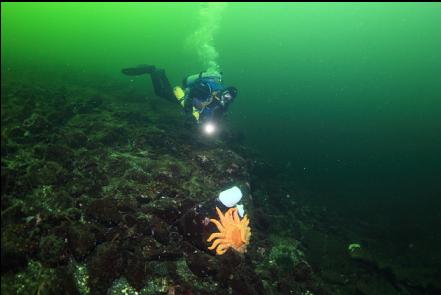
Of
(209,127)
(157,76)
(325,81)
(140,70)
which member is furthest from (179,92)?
(325,81)

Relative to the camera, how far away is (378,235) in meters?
11.2

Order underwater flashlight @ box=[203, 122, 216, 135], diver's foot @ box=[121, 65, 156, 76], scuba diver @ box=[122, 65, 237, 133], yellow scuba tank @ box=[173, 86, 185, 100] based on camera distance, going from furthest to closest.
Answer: diver's foot @ box=[121, 65, 156, 76] → yellow scuba tank @ box=[173, 86, 185, 100] → scuba diver @ box=[122, 65, 237, 133] → underwater flashlight @ box=[203, 122, 216, 135]

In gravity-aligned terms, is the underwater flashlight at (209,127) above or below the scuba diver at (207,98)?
below

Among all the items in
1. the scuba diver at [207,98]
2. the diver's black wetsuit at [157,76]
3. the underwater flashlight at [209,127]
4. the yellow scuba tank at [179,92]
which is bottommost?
the underwater flashlight at [209,127]

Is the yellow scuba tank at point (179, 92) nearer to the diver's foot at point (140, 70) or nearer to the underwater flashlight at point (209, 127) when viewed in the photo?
the underwater flashlight at point (209, 127)

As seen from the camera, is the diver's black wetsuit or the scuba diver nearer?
the scuba diver

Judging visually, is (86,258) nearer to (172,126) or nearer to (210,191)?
(210,191)

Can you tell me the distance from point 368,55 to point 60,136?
205 metres

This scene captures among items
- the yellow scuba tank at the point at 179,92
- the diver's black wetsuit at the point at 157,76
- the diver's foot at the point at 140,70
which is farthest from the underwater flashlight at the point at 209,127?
the diver's foot at the point at 140,70

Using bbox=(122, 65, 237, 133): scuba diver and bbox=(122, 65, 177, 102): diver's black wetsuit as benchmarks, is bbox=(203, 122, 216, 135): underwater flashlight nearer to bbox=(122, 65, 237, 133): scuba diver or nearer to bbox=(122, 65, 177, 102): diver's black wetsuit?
bbox=(122, 65, 237, 133): scuba diver

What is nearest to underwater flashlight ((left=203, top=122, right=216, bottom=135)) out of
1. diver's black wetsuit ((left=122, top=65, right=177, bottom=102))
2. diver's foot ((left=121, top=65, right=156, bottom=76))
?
diver's black wetsuit ((left=122, top=65, right=177, bottom=102))

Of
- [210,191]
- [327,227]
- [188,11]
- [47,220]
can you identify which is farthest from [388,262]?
[188,11]

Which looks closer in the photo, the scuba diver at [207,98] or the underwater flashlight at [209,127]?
the underwater flashlight at [209,127]

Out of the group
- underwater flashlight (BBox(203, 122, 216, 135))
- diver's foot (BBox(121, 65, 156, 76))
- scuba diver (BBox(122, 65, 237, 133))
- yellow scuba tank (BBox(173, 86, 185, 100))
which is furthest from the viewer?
diver's foot (BBox(121, 65, 156, 76))
